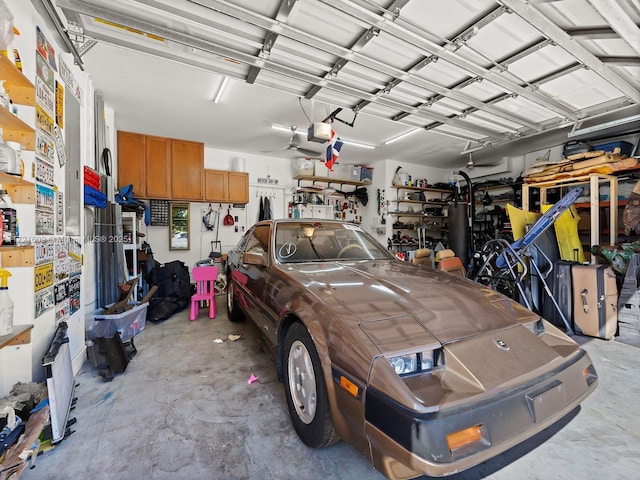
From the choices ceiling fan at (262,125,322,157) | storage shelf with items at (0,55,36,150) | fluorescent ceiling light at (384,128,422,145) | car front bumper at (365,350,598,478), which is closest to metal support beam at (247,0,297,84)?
storage shelf with items at (0,55,36,150)

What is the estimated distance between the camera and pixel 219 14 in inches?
77.4

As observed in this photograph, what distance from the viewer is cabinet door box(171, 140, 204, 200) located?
514 centimetres

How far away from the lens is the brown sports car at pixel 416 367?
0.88 m

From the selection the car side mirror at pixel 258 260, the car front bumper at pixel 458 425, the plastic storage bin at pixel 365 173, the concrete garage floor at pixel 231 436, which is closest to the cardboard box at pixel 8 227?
the concrete garage floor at pixel 231 436

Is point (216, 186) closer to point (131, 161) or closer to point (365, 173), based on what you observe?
point (131, 161)

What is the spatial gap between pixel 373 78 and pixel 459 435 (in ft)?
9.91

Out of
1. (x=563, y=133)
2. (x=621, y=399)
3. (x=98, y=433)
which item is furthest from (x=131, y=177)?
(x=563, y=133)

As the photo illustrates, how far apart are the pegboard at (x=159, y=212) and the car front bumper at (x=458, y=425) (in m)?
5.61

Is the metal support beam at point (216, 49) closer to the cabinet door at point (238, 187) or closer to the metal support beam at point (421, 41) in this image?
the metal support beam at point (421, 41)

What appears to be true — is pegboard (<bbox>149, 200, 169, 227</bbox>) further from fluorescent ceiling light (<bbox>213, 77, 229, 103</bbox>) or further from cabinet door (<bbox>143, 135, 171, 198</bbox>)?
fluorescent ceiling light (<bbox>213, 77, 229, 103</bbox>)

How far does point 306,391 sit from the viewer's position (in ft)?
4.70

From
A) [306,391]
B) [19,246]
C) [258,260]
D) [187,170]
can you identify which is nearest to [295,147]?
[187,170]

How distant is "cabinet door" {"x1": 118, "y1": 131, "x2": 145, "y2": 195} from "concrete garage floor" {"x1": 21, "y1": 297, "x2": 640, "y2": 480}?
3453 mm

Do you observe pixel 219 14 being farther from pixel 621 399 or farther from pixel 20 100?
pixel 621 399
